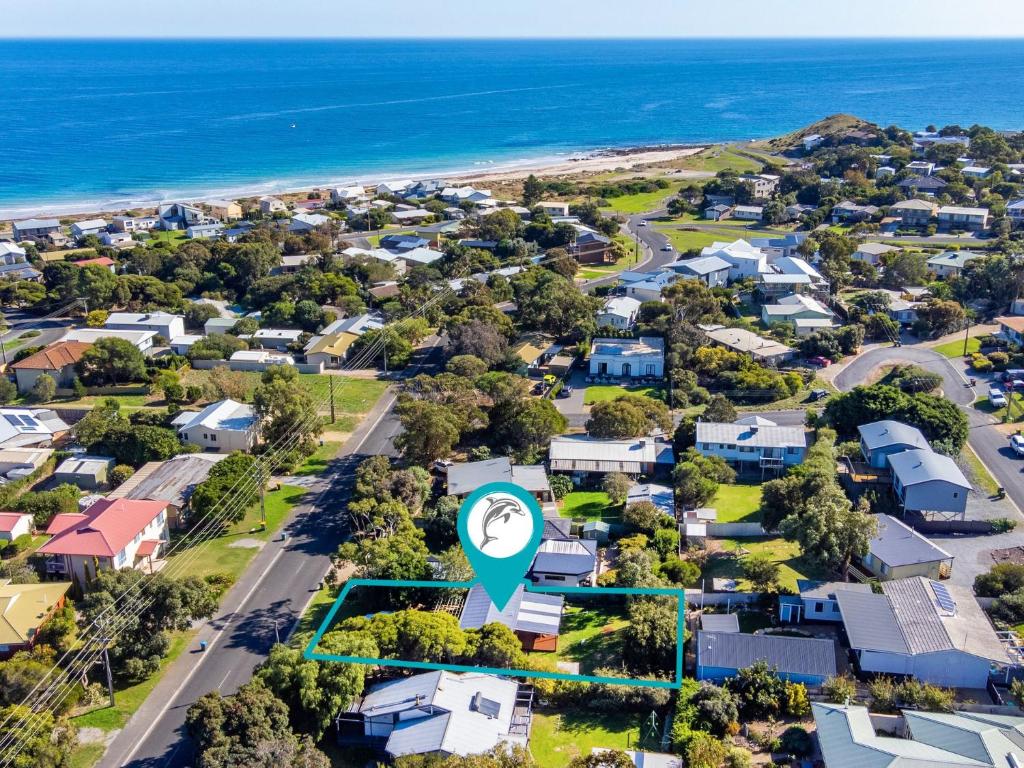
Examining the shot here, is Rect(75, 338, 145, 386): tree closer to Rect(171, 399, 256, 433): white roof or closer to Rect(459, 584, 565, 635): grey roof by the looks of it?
Rect(171, 399, 256, 433): white roof

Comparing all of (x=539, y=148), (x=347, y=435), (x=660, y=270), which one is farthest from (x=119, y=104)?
(x=347, y=435)

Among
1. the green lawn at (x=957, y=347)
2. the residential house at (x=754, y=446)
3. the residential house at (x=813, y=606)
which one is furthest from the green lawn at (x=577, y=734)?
the green lawn at (x=957, y=347)

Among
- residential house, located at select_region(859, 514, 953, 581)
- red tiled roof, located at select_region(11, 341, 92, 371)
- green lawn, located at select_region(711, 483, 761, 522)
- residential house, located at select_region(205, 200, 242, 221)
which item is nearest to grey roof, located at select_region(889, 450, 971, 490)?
residential house, located at select_region(859, 514, 953, 581)

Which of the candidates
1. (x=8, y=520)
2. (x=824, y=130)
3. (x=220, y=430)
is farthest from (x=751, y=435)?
Answer: (x=824, y=130)

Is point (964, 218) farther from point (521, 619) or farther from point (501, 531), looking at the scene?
point (501, 531)

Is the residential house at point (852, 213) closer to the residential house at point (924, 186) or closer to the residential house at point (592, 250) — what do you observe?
the residential house at point (924, 186)
